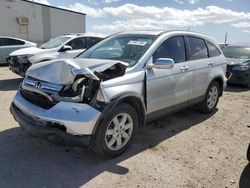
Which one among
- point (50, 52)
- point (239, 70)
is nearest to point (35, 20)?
point (50, 52)

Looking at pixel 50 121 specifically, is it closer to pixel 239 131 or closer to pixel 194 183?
pixel 194 183

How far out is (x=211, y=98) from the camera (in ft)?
20.1

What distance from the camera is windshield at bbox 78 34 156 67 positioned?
430cm

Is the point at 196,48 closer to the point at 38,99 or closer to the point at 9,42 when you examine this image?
the point at 38,99

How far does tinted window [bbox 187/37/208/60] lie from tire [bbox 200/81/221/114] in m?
0.74

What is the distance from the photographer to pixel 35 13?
981 inches

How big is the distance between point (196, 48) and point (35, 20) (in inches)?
891

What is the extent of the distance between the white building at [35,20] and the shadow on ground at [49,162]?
20435 millimetres

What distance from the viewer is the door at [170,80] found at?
4.24 metres

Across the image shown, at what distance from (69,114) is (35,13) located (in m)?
24.1

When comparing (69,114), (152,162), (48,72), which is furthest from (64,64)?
(152,162)

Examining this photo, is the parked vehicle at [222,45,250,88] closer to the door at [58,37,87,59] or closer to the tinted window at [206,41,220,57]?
the tinted window at [206,41,220,57]

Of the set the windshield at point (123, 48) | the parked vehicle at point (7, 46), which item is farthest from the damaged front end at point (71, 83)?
the parked vehicle at point (7, 46)

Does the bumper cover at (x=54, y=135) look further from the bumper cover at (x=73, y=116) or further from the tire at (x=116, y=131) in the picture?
the tire at (x=116, y=131)
